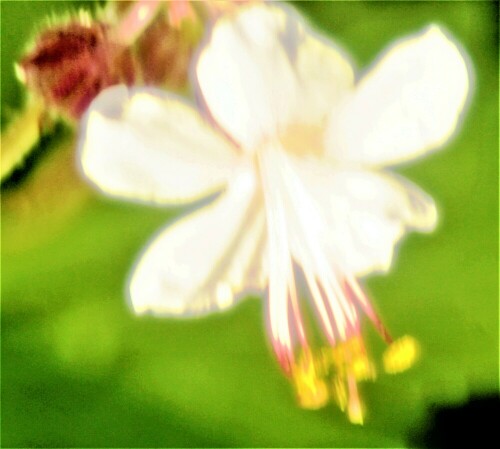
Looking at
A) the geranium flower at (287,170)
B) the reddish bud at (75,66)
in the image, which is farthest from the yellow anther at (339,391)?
the reddish bud at (75,66)

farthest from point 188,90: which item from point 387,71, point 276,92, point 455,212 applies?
point 455,212

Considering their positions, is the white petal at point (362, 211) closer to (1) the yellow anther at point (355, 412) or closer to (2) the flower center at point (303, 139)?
(2) the flower center at point (303, 139)

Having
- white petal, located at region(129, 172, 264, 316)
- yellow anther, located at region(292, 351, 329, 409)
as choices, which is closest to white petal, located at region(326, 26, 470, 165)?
white petal, located at region(129, 172, 264, 316)

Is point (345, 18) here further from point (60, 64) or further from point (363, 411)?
point (363, 411)

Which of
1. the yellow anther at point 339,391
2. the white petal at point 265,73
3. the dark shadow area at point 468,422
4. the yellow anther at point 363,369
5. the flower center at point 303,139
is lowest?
the dark shadow area at point 468,422

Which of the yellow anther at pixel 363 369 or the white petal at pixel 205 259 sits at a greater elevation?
the white petal at pixel 205 259

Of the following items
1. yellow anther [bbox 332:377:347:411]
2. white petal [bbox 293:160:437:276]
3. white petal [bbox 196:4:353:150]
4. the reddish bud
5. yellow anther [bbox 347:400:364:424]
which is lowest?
yellow anther [bbox 347:400:364:424]

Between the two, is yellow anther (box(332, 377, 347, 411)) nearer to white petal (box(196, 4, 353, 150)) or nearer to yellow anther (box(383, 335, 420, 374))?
yellow anther (box(383, 335, 420, 374))
